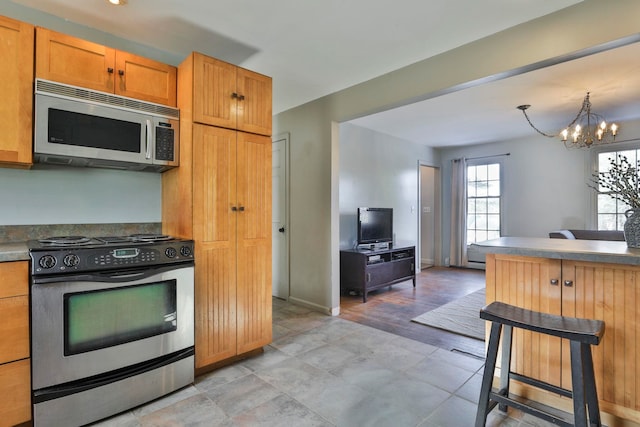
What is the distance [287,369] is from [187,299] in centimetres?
91

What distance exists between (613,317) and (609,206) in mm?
4581

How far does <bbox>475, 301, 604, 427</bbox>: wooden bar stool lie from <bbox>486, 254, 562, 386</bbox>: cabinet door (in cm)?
21

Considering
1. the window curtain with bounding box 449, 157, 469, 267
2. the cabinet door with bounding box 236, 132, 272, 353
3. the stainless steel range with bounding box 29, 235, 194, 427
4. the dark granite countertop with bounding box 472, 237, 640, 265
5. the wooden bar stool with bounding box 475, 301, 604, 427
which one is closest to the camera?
the wooden bar stool with bounding box 475, 301, 604, 427

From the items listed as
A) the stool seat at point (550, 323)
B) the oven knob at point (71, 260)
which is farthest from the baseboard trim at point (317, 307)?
the oven knob at point (71, 260)

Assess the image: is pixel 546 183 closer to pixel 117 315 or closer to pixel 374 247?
pixel 374 247

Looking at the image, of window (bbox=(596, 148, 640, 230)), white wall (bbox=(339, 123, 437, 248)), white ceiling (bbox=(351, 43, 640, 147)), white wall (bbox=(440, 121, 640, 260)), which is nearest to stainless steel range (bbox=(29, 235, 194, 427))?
white wall (bbox=(339, 123, 437, 248))

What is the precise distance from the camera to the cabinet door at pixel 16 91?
184cm

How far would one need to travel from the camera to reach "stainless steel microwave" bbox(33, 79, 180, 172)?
1950 millimetres

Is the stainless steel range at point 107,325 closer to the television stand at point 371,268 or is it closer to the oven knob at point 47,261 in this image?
the oven knob at point 47,261

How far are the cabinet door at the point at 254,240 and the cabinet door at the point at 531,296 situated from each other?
5.59 ft

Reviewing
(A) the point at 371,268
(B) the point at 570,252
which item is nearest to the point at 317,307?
(A) the point at 371,268

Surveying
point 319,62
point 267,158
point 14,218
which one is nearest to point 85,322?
point 14,218

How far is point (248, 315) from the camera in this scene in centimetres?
261

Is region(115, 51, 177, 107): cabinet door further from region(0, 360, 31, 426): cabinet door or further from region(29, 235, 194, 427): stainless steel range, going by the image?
region(0, 360, 31, 426): cabinet door
